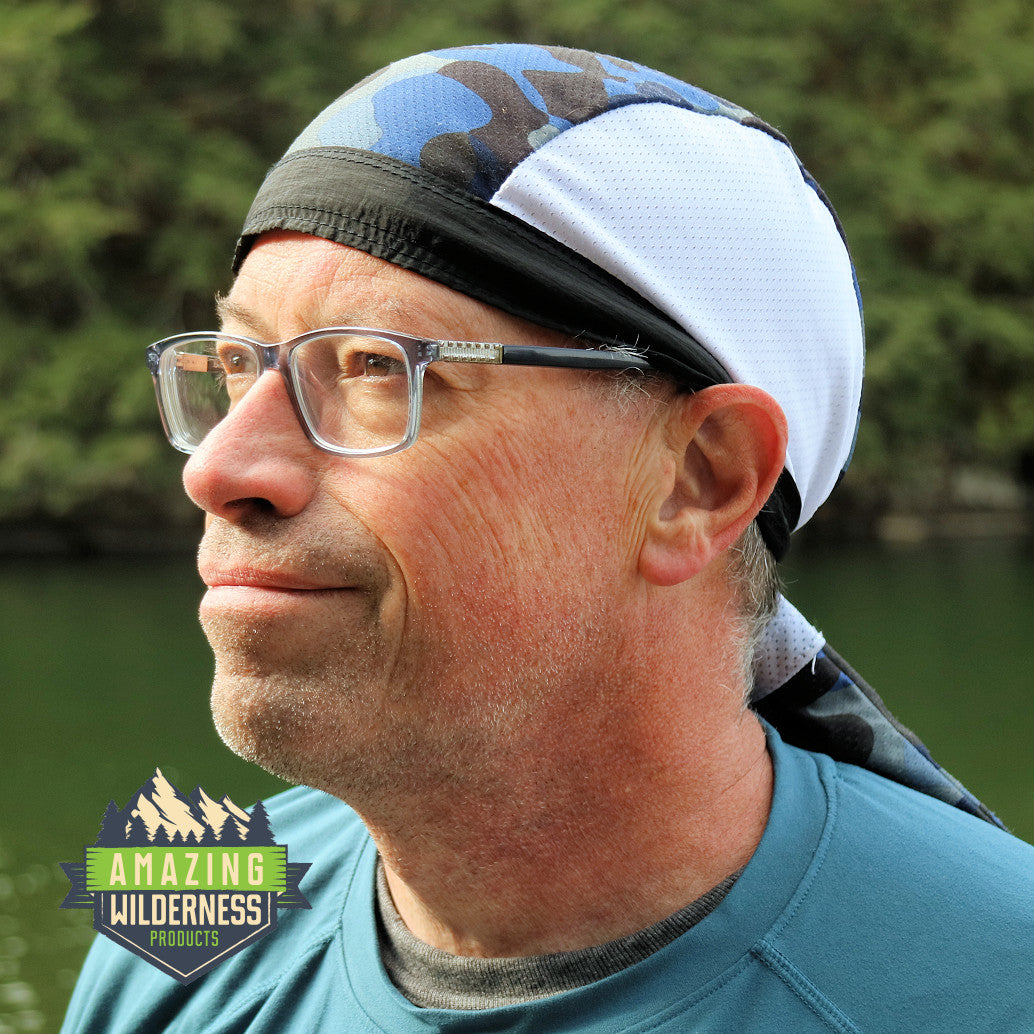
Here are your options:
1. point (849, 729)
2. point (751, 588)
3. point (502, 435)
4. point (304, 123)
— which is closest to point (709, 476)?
point (751, 588)

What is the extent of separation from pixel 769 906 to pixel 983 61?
2388cm

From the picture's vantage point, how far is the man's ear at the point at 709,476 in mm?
1393

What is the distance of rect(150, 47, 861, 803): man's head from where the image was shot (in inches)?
50.2

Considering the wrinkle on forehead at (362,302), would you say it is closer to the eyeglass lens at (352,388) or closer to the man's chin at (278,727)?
the eyeglass lens at (352,388)

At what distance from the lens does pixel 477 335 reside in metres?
1.32

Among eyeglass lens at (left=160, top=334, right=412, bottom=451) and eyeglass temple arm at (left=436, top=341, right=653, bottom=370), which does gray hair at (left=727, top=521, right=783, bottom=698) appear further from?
eyeglass lens at (left=160, top=334, right=412, bottom=451)

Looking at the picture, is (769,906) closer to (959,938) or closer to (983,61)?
(959,938)

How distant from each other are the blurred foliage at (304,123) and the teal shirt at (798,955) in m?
16.1

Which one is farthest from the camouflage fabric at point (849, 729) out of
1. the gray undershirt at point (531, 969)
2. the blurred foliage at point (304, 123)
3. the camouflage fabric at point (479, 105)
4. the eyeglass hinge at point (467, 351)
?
the blurred foliage at point (304, 123)

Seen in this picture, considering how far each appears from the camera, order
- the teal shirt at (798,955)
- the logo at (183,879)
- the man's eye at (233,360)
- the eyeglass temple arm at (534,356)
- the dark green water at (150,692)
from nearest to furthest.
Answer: the teal shirt at (798,955), the eyeglass temple arm at (534,356), the man's eye at (233,360), the logo at (183,879), the dark green water at (150,692)

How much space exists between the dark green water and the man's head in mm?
5174

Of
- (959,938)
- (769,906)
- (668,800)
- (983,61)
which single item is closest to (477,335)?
(668,800)

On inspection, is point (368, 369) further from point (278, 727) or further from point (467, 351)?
point (278, 727)

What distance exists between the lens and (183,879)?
1629 millimetres
